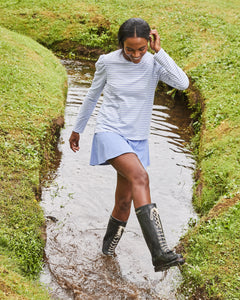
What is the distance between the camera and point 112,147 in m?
4.15

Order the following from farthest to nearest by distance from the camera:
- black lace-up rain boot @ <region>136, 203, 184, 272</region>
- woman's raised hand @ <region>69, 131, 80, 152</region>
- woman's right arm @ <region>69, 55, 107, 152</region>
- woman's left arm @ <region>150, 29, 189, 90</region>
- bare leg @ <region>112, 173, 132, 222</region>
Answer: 1. woman's raised hand @ <region>69, 131, 80, 152</region>
2. bare leg @ <region>112, 173, 132, 222</region>
3. woman's right arm @ <region>69, 55, 107, 152</region>
4. woman's left arm @ <region>150, 29, 189, 90</region>
5. black lace-up rain boot @ <region>136, 203, 184, 272</region>

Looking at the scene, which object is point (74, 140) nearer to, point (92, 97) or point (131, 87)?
point (92, 97)

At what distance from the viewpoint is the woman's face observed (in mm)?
4062

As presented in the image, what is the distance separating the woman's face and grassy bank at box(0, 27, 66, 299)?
2062mm

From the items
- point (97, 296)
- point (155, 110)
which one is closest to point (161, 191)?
point (97, 296)

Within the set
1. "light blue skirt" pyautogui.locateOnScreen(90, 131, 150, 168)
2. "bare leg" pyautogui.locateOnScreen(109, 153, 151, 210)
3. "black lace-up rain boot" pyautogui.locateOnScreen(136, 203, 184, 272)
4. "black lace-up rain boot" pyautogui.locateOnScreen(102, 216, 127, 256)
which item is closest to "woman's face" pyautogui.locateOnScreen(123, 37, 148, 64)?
"light blue skirt" pyautogui.locateOnScreen(90, 131, 150, 168)

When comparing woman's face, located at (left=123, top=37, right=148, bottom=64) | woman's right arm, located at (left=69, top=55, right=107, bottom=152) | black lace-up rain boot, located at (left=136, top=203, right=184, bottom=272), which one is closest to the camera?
black lace-up rain boot, located at (left=136, top=203, right=184, bottom=272)

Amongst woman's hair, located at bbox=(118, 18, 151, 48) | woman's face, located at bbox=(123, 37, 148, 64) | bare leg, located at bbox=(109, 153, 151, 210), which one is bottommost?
bare leg, located at bbox=(109, 153, 151, 210)

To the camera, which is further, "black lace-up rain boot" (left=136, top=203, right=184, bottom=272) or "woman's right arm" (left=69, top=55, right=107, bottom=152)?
"woman's right arm" (left=69, top=55, right=107, bottom=152)

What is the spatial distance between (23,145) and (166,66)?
281 cm

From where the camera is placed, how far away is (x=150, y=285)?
4.85 meters

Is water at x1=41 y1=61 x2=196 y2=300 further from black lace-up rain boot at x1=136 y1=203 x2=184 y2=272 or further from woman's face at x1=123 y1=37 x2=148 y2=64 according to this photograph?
woman's face at x1=123 y1=37 x2=148 y2=64

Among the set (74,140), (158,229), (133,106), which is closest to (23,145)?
(74,140)

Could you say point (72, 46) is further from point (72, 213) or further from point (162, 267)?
point (162, 267)
